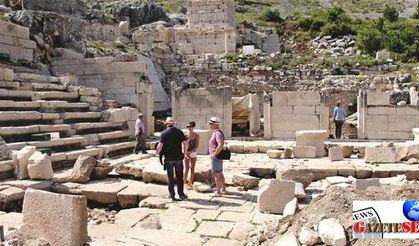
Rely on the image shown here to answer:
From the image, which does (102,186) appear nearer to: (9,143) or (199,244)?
(9,143)

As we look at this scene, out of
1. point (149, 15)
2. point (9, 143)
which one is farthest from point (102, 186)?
point (149, 15)

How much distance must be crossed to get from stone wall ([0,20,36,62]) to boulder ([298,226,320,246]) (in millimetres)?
12989

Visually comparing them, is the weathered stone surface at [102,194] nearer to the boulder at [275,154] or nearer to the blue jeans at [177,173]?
the blue jeans at [177,173]

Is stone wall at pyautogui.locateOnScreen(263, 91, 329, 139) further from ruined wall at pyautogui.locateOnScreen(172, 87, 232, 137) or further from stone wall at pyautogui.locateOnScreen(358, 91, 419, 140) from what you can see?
ruined wall at pyautogui.locateOnScreen(172, 87, 232, 137)

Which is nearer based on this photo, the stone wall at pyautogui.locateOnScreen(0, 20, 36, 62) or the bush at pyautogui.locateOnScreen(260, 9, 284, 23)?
the stone wall at pyautogui.locateOnScreen(0, 20, 36, 62)

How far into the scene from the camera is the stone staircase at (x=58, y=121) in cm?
Result: 997

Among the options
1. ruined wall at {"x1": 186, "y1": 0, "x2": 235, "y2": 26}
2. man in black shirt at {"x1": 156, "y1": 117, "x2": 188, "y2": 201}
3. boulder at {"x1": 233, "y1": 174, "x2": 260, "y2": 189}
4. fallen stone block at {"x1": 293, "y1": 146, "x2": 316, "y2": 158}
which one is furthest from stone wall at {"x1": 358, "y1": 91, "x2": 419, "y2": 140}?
ruined wall at {"x1": 186, "y1": 0, "x2": 235, "y2": 26}

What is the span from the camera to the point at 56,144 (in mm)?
10344

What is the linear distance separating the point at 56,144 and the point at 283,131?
7.60m

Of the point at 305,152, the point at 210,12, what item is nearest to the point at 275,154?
the point at 305,152

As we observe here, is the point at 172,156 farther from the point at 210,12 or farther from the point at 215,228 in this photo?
the point at 210,12

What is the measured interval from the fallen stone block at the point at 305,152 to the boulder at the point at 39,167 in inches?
247

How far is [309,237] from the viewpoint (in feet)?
15.0

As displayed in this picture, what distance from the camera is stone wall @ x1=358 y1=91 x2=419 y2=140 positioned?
1409 cm
